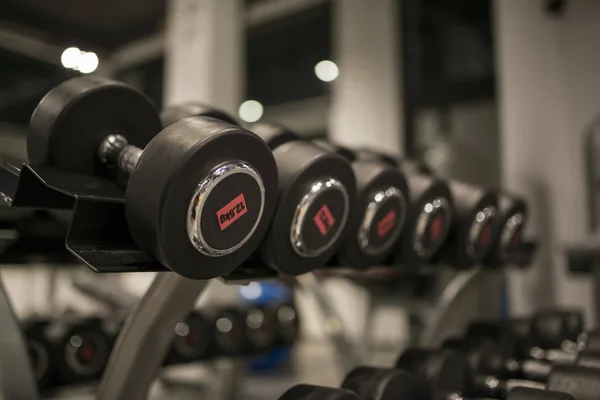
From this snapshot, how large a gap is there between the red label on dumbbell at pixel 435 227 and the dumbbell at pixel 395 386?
0.30m

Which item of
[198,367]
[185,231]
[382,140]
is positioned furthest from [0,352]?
[382,140]

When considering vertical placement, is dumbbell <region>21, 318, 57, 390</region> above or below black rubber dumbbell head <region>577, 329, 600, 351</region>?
below

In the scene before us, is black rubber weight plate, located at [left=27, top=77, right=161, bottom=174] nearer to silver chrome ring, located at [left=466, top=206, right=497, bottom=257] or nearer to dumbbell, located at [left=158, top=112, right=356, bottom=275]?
dumbbell, located at [left=158, top=112, right=356, bottom=275]

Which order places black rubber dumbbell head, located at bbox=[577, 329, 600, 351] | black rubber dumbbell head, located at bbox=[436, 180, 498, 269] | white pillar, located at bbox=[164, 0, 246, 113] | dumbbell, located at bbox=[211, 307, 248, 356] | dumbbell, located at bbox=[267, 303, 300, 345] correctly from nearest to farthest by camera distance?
black rubber dumbbell head, located at bbox=[577, 329, 600, 351]
black rubber dumbbell head, located at bbox=[436, 180, 498, 269]
dumbbell, located at bbox=[211, 307, 248, 356]
dumbbell, located at bbox=[267, 303, 300, 345]
white pillar, located at bbox=[164, 0, 246, 113]

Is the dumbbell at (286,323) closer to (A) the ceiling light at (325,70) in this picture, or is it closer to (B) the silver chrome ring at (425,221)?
(B) the silver chrome ring at (425,221)

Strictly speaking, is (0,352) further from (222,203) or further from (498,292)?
(498,292)

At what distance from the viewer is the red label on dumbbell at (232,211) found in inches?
25.3

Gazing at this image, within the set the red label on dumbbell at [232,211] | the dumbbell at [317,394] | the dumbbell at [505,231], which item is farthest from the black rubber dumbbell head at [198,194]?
the dumbbell at [505,231]

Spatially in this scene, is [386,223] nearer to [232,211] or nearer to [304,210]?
[304,210]

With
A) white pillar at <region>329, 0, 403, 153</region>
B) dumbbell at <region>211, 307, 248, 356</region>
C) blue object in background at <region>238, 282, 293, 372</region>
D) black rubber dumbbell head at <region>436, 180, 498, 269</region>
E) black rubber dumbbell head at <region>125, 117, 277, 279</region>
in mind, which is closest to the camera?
black rubber dumbbell head at <region>125, 117, 277, 279</region>

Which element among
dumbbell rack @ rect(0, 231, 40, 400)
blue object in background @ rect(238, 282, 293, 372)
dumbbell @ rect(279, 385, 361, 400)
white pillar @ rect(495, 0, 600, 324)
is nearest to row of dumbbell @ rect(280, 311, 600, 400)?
dumbbell @ rect(279, 385, 361, 400)

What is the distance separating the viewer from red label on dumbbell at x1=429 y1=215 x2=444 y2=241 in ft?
3.73

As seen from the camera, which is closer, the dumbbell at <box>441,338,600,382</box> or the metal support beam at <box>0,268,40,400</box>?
the metal support beam at <box>0,268,40,400</box>

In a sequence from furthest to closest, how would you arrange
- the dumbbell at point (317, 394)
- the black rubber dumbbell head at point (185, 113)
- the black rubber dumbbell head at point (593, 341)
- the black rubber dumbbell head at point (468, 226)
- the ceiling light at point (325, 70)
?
the ceiling light at point (325, 70) → the black rubber dumbbell head at point (468, 226) → the black rubber dumbbell head at point (593, 341) → the black rubber dumbbell head at point (185, 113) → the dumbbell at point (317, 394)
